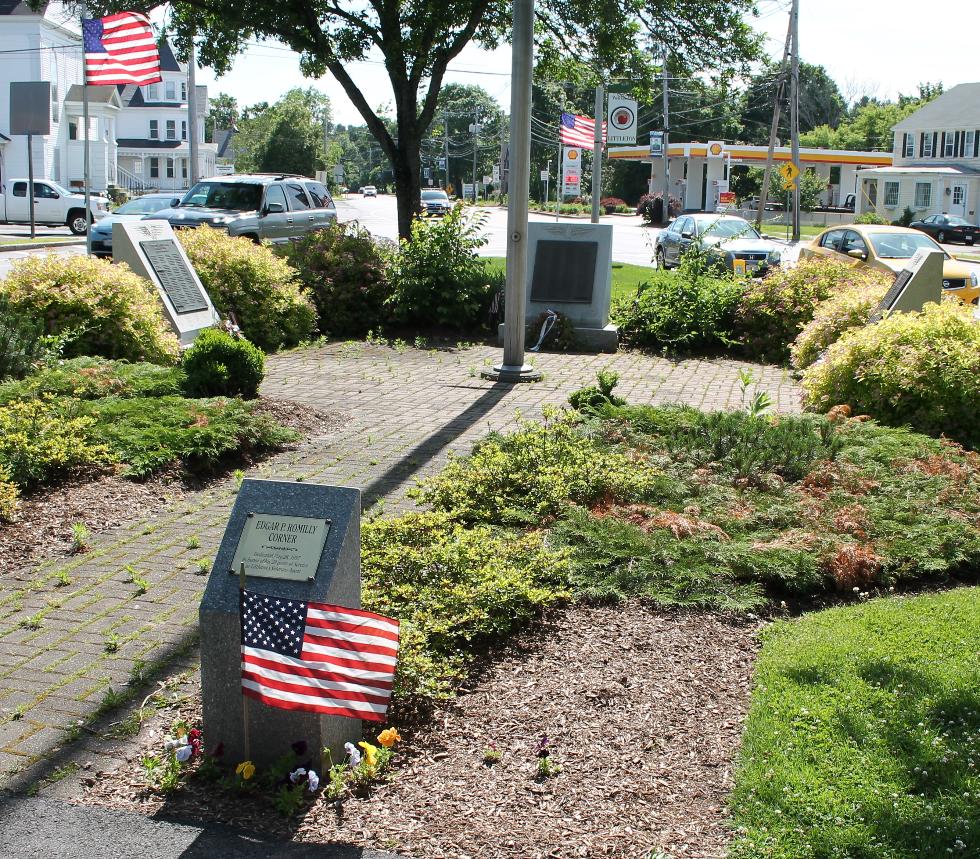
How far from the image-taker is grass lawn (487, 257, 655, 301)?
20828 millimetres

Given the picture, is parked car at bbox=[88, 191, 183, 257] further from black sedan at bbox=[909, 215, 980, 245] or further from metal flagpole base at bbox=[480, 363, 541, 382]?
black sedan at bbox=[909, 215, 980, 245]

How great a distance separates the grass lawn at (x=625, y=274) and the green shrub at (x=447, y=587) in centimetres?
1422

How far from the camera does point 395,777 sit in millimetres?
3924

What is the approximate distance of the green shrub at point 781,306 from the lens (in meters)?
14.3

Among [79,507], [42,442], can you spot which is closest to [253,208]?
[42,442]

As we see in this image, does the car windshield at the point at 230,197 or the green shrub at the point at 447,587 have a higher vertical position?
the car windshield at the point at 230,197

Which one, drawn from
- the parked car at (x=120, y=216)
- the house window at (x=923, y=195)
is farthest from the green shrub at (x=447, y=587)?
the house window at (x=923, y=195)

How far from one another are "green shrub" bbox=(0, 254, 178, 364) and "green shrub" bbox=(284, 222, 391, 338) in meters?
4.18

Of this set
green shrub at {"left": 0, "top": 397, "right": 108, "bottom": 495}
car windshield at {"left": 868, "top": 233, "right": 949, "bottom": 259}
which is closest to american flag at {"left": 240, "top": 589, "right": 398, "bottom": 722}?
green shrub at {"left": 0, "top": 397, "right": 108, "bottom": 495}

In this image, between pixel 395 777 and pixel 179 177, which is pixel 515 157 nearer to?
pixel 395 777

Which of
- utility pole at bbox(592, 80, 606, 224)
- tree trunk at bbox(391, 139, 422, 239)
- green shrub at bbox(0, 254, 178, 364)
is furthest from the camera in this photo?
utility pole at bbox(592, 80, 606, 224)

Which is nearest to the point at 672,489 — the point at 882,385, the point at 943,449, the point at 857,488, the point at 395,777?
the point at 857,488

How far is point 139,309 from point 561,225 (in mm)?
6627

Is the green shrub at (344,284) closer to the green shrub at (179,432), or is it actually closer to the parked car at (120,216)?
the parked car at (120,216)
